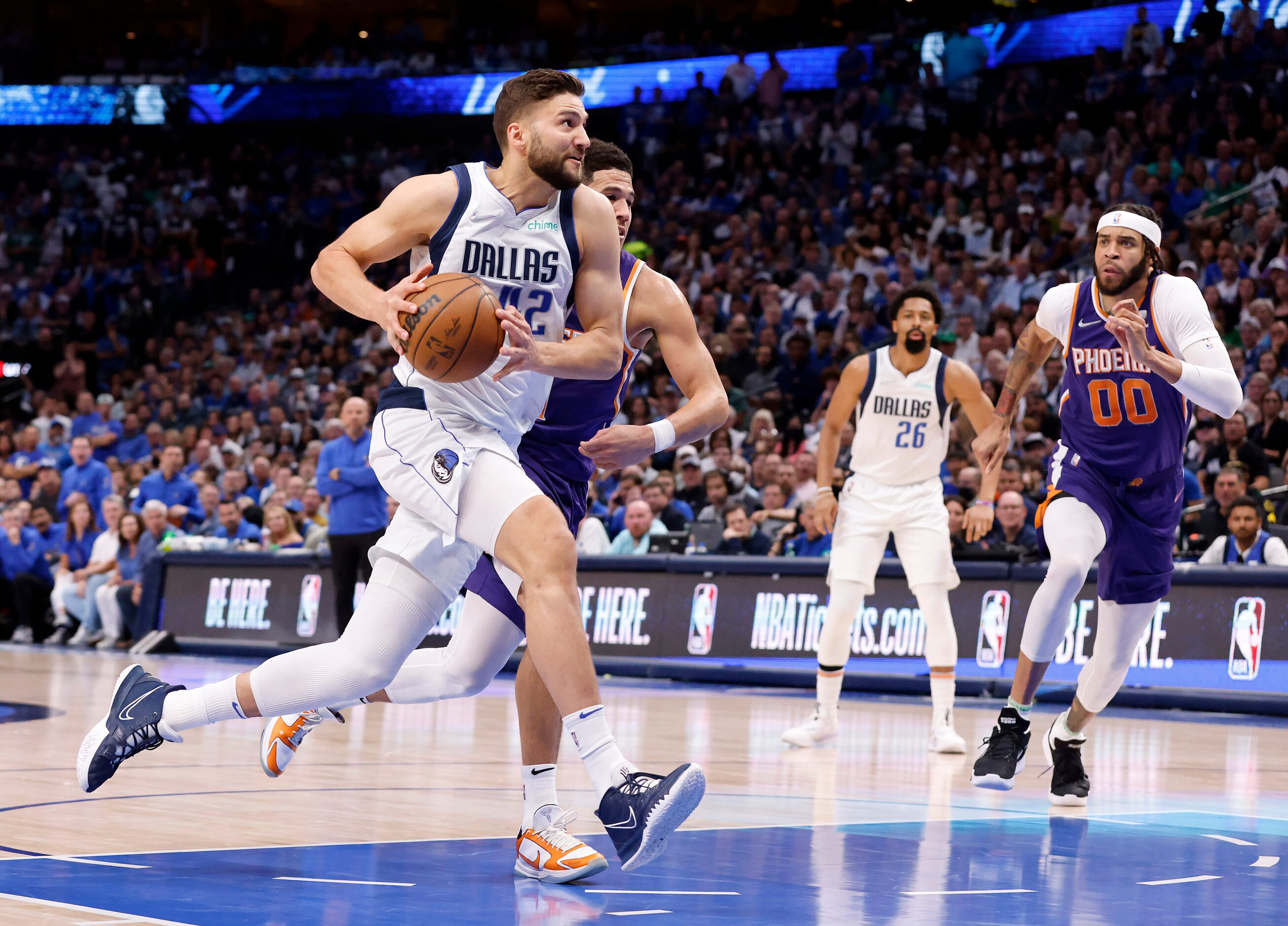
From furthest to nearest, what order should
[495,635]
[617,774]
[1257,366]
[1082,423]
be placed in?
[1257,366], [1082,423], [495,635], [617,774]

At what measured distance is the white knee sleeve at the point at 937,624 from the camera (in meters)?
9.02

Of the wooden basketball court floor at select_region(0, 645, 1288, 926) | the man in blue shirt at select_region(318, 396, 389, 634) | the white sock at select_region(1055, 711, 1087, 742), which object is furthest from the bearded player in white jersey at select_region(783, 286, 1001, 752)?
the man in blue shirt at select_region(318, 396, 389, 634)

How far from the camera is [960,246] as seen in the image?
1903cm

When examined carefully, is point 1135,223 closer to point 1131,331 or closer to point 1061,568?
point 1131,331

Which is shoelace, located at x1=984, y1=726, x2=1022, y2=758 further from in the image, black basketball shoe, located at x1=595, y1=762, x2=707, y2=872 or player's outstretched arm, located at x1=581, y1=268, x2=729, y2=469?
black basketball shoe, located at x1=595, y1=762, x2=707, y2=872

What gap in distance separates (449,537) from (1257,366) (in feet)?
39.2

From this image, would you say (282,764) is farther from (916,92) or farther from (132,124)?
(132,124)

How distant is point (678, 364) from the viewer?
5.01 m

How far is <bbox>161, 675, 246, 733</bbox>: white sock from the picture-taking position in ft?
14.9

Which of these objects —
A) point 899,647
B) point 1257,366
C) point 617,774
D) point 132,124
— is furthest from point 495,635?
point 132,124

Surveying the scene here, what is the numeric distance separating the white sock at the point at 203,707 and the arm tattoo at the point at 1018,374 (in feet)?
12.7

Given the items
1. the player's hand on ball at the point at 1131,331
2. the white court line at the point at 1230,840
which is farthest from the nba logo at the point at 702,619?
the white court line at the point at 1230,840

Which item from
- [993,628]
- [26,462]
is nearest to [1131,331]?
[993,628]

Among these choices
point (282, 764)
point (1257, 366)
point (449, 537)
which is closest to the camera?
point (449, 537)
